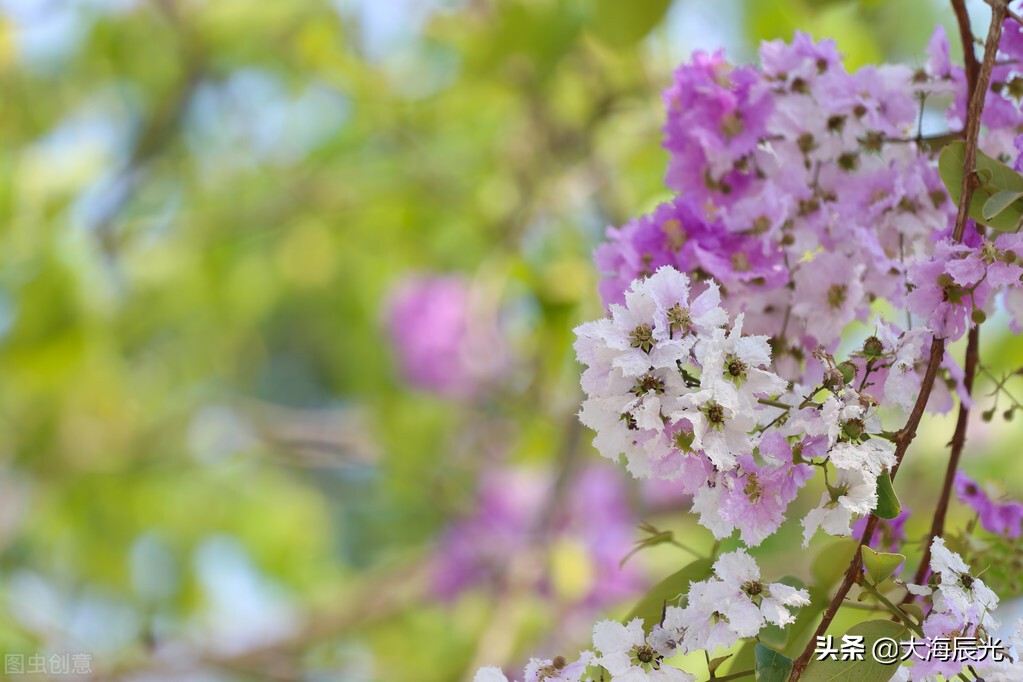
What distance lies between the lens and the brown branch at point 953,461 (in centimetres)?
40

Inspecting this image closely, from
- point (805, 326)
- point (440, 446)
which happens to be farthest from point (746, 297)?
Answer: point (440, 446)

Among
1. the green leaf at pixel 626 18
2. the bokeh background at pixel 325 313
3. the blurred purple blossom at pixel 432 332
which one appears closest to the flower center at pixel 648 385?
the green leaf at pixel 626 18

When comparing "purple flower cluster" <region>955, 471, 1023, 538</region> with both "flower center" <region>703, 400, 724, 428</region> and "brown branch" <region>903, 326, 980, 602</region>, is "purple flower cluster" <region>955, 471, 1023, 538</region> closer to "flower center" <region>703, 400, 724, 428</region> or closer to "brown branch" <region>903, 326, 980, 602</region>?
"brown branch" <region>903, 326, 980, 602</region>

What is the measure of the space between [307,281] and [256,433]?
32 centimetres

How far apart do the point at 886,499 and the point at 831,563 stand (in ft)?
0.42

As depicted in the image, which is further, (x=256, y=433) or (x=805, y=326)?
(x=256, y=433)

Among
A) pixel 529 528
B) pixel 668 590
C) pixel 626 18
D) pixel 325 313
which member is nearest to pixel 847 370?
pixel 668 590

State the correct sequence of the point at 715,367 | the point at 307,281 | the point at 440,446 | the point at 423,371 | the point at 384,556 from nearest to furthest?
1. the point at 715,367
2. the point at 440,446
3. the point at 423,371
4. the point at 307,281
5. the point at 384,556

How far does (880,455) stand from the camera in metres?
0.35

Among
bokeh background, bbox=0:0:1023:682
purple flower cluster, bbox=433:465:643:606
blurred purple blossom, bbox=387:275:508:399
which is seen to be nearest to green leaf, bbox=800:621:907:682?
bokeh background, bbox=0:0:1023:682

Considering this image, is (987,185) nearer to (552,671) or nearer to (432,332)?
(552,671)

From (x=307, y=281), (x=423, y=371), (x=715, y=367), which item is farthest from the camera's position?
(x=307, y=281)

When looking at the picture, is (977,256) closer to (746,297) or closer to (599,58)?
(746,297)

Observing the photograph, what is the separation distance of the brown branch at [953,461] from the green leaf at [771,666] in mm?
65
